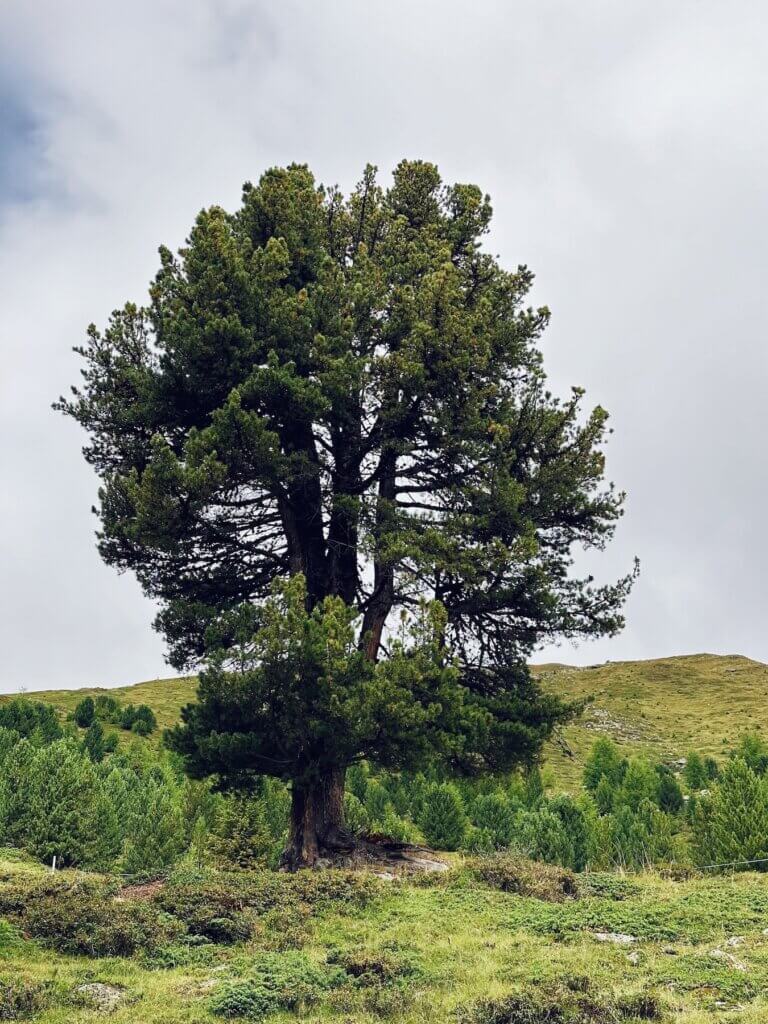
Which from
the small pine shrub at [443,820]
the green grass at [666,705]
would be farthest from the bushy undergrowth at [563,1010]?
the green grass at [666,705]

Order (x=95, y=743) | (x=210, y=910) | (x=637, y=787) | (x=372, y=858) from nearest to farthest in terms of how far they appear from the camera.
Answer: (x=210, y=910) → (x=372, y=858) → (x=637, y=787) → (x=95, y=743)

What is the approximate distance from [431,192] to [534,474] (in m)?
7.72

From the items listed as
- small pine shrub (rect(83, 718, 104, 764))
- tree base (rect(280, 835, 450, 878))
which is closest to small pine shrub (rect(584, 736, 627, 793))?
small pine shrub (rect(83, 718, 104, 764))

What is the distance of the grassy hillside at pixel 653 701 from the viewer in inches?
2002

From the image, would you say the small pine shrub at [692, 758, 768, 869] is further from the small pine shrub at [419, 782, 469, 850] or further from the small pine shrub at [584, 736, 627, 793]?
the small pine shrub at [584, 736, 627, 793]

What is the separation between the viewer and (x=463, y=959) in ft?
30.6

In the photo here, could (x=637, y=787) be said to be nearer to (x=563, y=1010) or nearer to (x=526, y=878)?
(x=526, y=878)

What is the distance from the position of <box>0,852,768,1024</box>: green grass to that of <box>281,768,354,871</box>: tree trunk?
2.48 meters

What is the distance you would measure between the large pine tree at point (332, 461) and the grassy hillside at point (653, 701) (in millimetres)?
30028

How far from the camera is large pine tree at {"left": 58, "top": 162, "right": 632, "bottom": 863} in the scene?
1480cm

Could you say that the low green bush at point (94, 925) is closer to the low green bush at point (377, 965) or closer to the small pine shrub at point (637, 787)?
the low green bush at point (377, 965)

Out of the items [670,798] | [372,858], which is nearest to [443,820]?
[670,798]

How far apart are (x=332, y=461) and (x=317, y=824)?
23.4 ft

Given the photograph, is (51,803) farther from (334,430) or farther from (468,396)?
(468,396)
